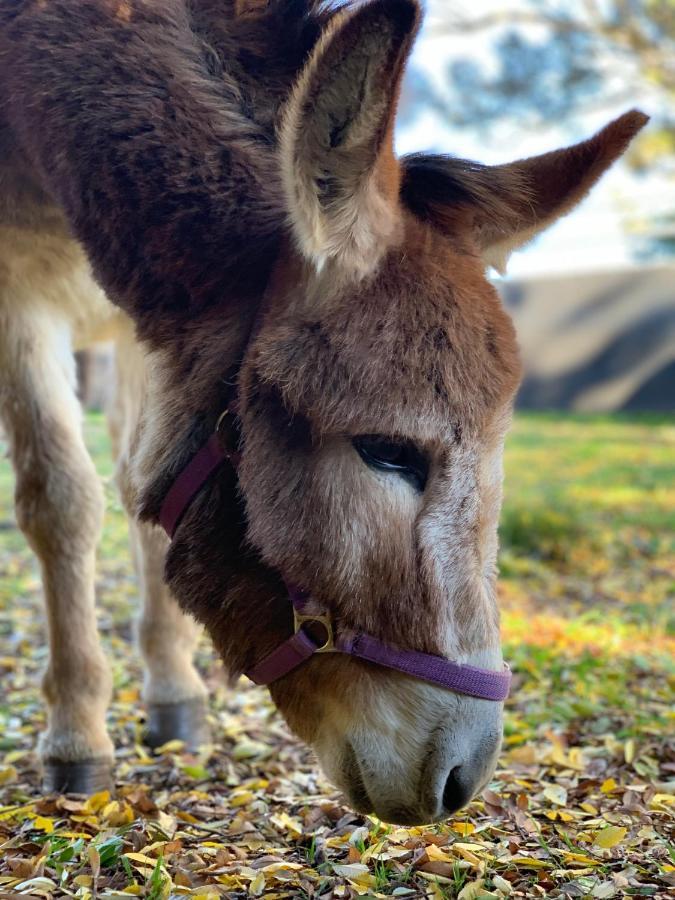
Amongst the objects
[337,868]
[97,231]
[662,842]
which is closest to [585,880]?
[662,842]

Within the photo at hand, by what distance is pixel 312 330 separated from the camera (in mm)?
1867

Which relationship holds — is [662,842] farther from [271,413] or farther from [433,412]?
[271,413]

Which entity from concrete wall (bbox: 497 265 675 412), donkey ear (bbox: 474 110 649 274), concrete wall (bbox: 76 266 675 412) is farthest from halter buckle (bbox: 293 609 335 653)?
concrete wall (bbox: 497 265 675 412)

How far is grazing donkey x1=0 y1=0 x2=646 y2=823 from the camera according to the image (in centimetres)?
182

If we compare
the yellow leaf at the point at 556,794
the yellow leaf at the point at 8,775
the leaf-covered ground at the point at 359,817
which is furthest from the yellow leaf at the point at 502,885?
the yellow leaf at the point at 8,775

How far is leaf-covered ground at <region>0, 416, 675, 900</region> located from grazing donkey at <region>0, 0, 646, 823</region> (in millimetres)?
284

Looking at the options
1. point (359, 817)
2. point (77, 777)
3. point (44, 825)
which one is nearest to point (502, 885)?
point (359, 817)

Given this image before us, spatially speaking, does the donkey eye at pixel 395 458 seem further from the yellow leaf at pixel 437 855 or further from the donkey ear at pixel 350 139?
the yellow leaf at pixel 437 855

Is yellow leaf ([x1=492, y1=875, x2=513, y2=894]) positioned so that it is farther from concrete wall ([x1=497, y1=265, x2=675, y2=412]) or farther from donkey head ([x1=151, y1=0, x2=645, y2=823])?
concrete wall ([x1=497, y1=265, x2=675, y2=412])

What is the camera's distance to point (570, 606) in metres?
5.32

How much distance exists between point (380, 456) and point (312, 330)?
0.30 m

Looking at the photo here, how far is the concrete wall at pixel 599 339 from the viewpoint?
1380cm

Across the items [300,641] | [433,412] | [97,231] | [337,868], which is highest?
[97,231]

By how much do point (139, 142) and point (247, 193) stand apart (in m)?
0.31
